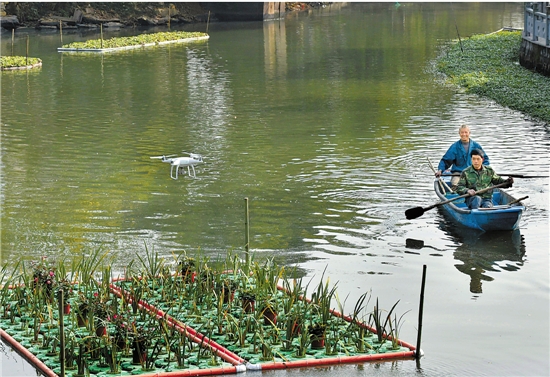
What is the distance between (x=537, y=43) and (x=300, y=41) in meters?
21.2

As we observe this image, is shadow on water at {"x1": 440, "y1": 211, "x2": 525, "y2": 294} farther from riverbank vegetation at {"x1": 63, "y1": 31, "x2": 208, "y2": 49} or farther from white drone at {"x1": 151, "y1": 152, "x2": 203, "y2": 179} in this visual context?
riverbank vegetation at {"x1": 63, "y1": 31, "x2": 208, "y2": 49}

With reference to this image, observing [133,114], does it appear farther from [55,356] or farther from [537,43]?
[55,356]

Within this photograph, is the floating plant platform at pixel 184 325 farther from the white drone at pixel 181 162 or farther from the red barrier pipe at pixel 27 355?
the white drone at pixel 181 162

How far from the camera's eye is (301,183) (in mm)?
18906

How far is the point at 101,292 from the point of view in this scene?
1078 cm

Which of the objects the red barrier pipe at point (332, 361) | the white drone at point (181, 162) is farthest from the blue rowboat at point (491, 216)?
the white drone at point (181, 162)

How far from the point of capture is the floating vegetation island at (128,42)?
46250mm

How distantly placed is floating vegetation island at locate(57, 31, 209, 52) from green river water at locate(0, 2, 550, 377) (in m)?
6.03

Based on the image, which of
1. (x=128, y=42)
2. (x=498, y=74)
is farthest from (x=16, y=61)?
(x=498, y=74)

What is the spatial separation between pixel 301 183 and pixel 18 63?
23.3 metres

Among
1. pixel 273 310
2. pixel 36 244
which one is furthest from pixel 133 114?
pixel 273 310

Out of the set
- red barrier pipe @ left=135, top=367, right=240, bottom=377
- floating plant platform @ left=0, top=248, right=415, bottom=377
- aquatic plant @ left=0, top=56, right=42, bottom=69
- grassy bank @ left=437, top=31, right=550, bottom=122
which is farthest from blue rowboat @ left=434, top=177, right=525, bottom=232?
aquatic plant @ left=0, top=56, right=42, bottom=69

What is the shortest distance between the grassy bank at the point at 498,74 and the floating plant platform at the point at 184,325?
1639 centimetres

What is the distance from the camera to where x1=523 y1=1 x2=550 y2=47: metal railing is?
1292 inches
